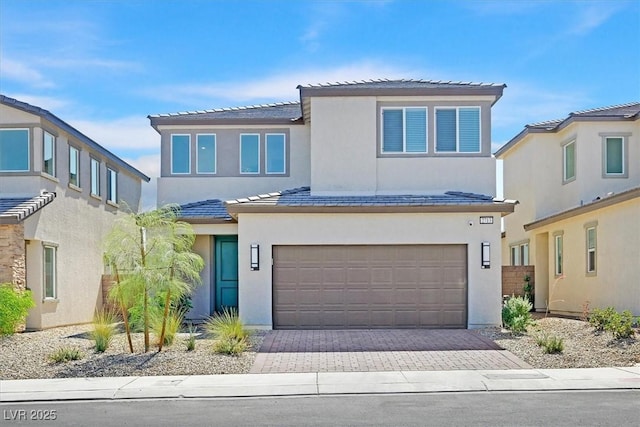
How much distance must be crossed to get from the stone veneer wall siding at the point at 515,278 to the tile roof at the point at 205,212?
9.80m

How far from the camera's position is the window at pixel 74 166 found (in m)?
21.7

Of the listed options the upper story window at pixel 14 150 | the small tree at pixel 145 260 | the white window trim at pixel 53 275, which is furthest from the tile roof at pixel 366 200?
the upper story window at pixel 14 150

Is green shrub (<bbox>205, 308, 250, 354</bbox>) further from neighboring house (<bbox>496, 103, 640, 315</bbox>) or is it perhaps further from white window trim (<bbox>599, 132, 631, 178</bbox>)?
white window trim (<bbox>599, 132, 631, 178</bbox>)

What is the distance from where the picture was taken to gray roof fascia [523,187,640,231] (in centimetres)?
1819

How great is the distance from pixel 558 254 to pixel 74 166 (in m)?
15.3

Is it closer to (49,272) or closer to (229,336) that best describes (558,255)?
(229,336)

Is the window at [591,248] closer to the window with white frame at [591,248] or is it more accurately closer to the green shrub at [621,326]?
the window with white frame at [591,248]

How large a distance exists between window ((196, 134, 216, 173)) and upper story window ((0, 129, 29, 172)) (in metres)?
5.78

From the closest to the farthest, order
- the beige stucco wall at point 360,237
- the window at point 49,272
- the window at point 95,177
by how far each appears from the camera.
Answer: the beige stucco wall at point 360,237, the window at point 49,272, the window at point 95,177

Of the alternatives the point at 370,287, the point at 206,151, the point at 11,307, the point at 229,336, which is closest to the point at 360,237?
the point at 370,287

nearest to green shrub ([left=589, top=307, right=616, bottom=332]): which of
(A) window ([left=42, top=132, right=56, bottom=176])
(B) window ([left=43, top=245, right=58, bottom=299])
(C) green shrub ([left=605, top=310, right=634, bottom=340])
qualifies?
(C) green shrub ([left=605, top=310, right=634, bottom=340])

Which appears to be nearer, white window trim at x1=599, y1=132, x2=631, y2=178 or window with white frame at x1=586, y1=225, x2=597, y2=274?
window with white frame at x1=586, y1=225, x2=597, y2=274

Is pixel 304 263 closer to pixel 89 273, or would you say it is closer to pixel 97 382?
pixel 97 382

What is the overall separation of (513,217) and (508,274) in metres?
4.34
